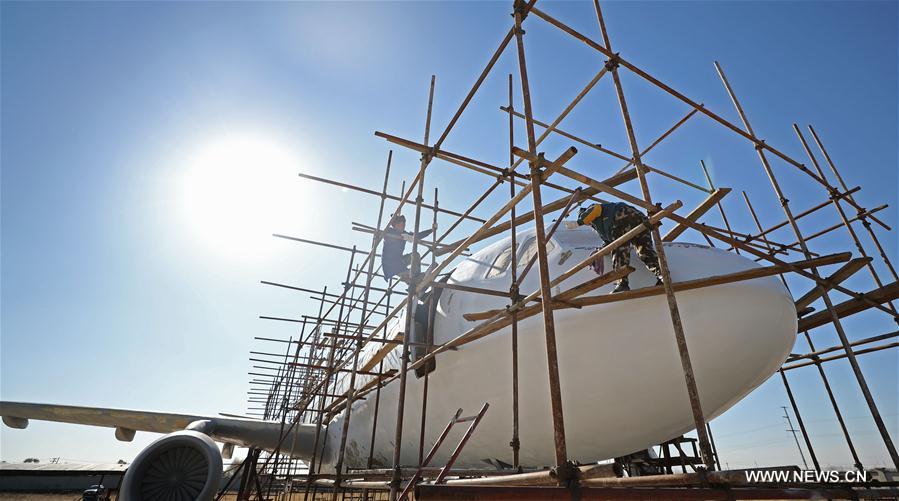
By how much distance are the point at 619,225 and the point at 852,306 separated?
4828mm

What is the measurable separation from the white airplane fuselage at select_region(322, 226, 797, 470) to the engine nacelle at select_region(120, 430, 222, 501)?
4363 mm

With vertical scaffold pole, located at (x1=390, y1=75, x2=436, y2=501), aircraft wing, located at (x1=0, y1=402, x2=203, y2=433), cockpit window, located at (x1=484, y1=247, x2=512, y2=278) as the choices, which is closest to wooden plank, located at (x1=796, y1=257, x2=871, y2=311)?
cockpit window, located at (x1=484, y1=247, x2=512, y2=278)

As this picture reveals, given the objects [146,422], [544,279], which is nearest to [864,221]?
[544,279]

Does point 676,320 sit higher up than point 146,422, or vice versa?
point 146,422

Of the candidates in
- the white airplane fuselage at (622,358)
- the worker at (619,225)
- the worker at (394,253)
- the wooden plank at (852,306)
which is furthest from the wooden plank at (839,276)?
the worker at (394,253)

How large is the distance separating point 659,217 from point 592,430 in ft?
7.30

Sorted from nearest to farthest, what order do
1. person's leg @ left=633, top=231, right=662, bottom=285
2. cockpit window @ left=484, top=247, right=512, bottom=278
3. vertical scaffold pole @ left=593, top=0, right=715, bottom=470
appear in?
vertical scaffold pole @ left=593, top=0, right=715, bottom=470 < person's leg @ left=633, top=231, right=662, bottom=285 < cockpit window @ left=484, top=247, right=512, bottom=278

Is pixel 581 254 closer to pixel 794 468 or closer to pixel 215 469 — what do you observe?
pixel 794 468

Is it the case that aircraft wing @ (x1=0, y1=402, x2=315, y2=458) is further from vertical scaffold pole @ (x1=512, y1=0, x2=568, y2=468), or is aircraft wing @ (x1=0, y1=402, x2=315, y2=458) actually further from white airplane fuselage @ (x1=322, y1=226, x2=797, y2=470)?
vertical scaffold pole @ (x1=512, y1=0, x2=568, y2=468)

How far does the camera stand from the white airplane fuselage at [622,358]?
391 cm

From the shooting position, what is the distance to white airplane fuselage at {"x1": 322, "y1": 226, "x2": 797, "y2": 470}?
3908 mm

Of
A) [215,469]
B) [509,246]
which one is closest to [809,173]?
[509,246]

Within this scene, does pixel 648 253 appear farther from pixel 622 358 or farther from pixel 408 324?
pixel 408 324

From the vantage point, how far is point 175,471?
23.5 ft
